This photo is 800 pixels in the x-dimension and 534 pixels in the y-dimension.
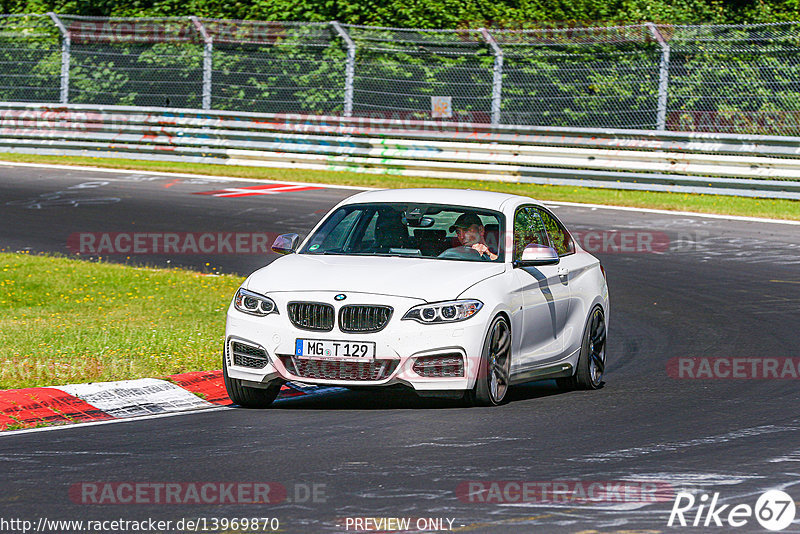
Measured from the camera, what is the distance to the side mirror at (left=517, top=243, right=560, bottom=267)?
9828mm

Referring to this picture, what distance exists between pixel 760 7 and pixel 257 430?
25.5 m

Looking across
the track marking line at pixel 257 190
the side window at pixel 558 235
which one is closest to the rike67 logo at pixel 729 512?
the side window at pixel 558 235

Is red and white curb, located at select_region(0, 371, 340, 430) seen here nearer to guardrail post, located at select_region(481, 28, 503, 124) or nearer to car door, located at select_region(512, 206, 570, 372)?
car door, located at select_region(512, 206, 570, 372)

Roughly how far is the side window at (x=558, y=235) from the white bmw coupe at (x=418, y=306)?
14cm

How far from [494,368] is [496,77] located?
18135 mm

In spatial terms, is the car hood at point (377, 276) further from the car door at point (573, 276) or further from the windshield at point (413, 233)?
the car door at point (573, 276)

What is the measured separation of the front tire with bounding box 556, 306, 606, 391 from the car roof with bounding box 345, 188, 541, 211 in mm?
1130

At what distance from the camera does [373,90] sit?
28.4 m

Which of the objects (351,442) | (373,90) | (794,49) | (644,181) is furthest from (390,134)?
(351,442)

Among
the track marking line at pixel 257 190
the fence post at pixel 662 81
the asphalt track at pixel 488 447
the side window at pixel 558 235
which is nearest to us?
the asphalt track at pixel 488 447

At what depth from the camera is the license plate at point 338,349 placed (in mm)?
8875

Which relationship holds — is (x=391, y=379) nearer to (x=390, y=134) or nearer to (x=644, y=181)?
(x=644, y=181)

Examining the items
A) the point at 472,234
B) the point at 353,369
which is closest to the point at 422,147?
the point at 472,234

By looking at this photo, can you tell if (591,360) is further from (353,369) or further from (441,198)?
(353,369)
